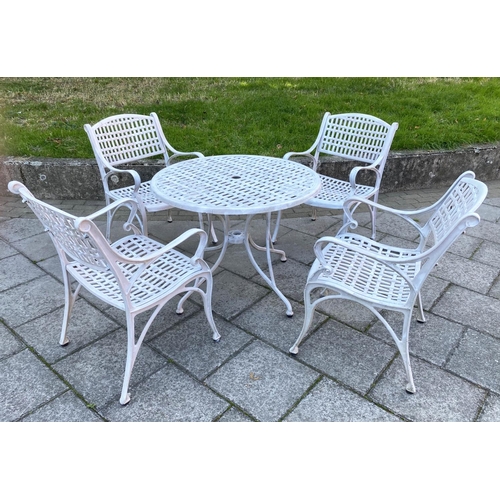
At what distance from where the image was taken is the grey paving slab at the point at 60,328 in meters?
2.36

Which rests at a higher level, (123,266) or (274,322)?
(123,266)

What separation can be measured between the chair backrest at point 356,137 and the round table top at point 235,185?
824mm

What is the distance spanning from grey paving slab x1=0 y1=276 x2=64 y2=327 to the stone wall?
169 centimetres

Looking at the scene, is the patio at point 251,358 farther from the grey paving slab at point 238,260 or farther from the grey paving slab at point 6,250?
the grey paving slab at point 6,250

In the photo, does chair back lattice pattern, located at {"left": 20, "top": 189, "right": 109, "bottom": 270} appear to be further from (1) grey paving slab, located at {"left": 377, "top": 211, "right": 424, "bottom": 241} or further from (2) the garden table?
(1) grey paving slab, located at {"left": 377, "top": 211, "right": 424, "bottom": 241}

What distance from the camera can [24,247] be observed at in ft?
11.4

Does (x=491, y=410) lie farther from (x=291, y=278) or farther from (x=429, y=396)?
(x=291, y=278)

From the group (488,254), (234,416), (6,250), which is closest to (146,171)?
(6,250)

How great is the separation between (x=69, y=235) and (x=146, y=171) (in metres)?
2.76

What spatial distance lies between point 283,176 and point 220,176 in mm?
454

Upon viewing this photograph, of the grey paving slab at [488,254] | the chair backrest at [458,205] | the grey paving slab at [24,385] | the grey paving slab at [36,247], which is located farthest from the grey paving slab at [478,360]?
the grey paving slab at [36,247]

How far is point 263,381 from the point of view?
7.04 feet

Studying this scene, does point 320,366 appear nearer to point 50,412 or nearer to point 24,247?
point 50,412

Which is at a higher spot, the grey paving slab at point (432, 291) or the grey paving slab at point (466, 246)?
the grey paving slab at point (432, 291)
